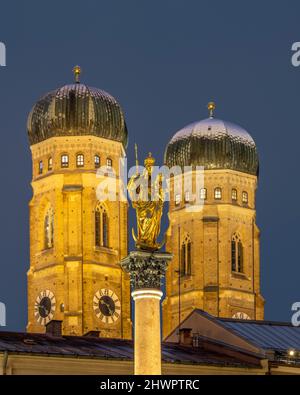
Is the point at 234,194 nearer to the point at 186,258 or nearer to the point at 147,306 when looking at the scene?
the point at 186,258

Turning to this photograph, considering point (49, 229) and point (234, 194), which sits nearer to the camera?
point (49, 229)

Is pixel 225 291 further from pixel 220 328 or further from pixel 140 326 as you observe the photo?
pixel 140 326

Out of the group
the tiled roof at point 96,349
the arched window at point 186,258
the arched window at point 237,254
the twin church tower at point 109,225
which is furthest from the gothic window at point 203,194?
the tiled roof at point 96,349

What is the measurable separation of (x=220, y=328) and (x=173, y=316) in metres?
46.3

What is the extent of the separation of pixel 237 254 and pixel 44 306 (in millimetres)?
18638

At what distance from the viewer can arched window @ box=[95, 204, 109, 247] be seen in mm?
157875

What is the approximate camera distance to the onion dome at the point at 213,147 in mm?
166500

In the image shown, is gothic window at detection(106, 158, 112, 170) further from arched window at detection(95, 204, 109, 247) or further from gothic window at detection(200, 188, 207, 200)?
gothic window at detection(200, 188, 207, 200)

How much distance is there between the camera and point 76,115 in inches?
6206

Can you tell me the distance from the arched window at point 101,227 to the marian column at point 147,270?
76732 millimetres

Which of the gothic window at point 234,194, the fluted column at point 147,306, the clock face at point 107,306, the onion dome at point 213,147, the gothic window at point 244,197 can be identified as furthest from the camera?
the gothic window at point 244,197

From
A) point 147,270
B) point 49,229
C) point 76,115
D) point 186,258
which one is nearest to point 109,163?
point 76,115

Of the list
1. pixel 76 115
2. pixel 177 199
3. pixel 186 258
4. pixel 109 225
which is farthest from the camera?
pixel 177 199

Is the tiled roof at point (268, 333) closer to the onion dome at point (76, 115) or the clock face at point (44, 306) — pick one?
the clock face at point (44, 306)
